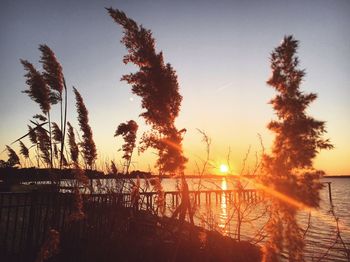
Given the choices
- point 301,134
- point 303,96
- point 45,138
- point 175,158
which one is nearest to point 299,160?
point 301,134

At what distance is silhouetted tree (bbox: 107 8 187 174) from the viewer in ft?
30.3

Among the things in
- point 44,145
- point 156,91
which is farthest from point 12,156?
point 156,91

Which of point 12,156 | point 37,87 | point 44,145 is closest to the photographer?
Answer: point 37,87

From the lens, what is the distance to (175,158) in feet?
30.3

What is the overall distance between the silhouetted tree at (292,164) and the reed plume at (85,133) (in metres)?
7.94

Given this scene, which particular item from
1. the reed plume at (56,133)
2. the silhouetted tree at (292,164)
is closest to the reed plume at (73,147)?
the reed plume at (56,133)

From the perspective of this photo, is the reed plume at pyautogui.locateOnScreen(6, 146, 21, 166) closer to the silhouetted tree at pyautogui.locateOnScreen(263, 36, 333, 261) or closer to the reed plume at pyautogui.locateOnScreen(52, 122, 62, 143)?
the reed plume at pyautogui.locateOnScreen(52, 122, 62, 143)

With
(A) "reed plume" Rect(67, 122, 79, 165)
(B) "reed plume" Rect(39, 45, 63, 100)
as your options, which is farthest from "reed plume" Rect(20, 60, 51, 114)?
(A) "reed plume" Rect(67, 122, 79, 165)

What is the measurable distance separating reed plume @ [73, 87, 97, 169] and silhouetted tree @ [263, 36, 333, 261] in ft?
26.1

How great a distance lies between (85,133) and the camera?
380 inches

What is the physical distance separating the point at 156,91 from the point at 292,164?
7.15 meters

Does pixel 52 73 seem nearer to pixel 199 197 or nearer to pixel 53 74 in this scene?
pixel 53 74

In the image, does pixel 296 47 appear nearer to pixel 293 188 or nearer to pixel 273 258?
pixel 293 188

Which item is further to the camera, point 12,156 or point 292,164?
point 12,156
